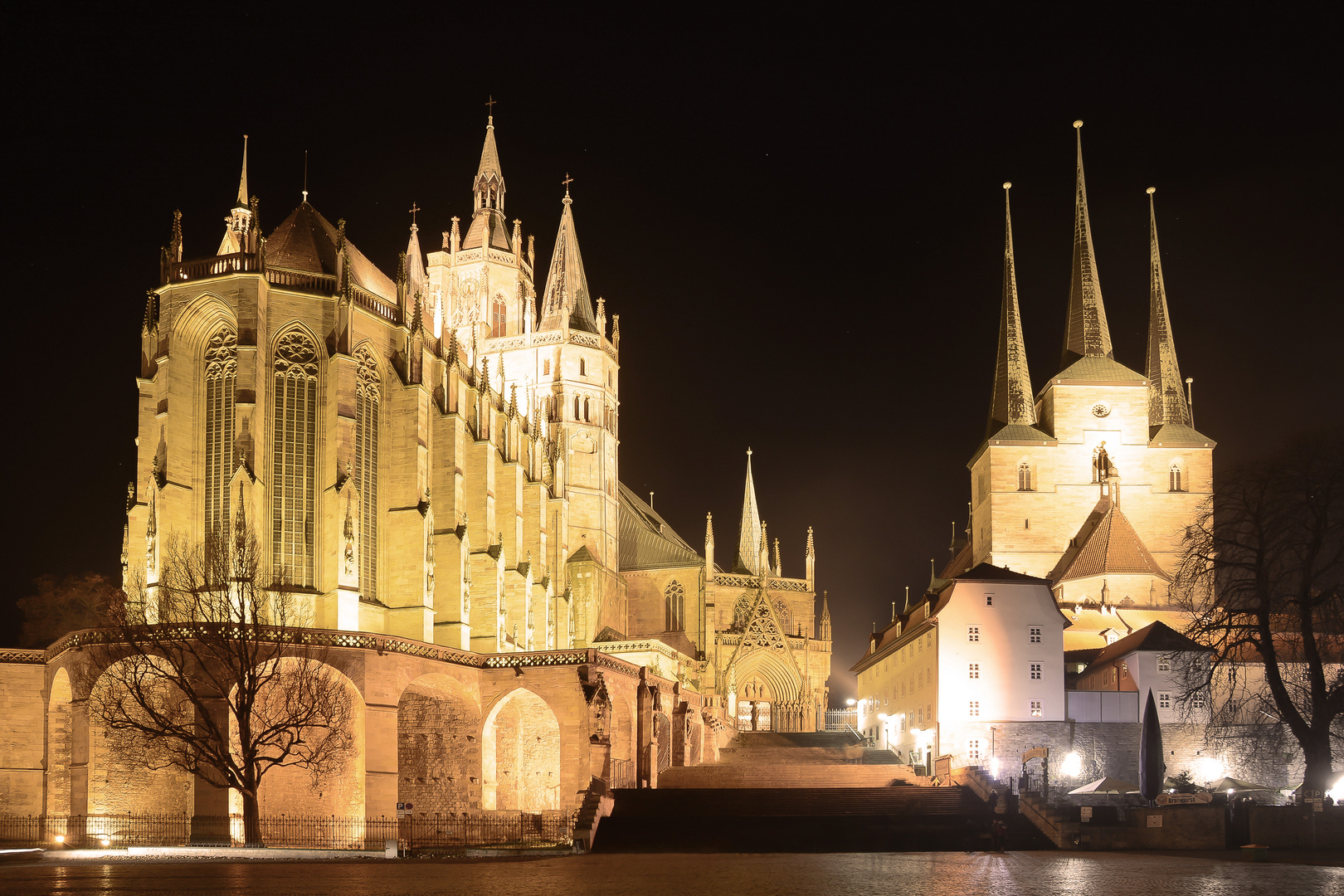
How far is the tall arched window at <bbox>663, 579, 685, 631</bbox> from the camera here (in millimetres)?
74438

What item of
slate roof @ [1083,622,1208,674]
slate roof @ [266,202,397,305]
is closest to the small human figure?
slate roof @ [1083,622,1208,674]

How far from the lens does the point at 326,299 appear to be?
4641cm

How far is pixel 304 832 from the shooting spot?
38.3 meters

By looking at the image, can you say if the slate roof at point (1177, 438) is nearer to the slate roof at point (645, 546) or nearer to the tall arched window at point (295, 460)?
the slate roof at point (645, 546)

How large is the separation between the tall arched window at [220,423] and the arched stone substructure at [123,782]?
7.28 metres

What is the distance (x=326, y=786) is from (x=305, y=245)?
18626mm

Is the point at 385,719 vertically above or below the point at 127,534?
below

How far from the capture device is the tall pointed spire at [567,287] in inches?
3027

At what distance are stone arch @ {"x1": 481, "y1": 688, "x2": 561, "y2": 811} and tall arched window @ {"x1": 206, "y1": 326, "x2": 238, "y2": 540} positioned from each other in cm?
1020

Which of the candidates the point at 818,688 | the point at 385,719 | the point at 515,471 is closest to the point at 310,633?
the point at 385,719

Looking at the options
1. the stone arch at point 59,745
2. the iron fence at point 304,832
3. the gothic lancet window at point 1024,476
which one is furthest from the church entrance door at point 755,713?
the stone arch at point 59,745

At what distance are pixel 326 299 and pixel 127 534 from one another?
9.42 meters

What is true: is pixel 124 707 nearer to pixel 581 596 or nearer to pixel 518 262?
pixel 581 596

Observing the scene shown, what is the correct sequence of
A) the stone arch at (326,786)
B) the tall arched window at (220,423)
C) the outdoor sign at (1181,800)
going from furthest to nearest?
the tall arched window at (220,423)
the stone arch at (326,786)
the outdoor sign at (1181,800)
